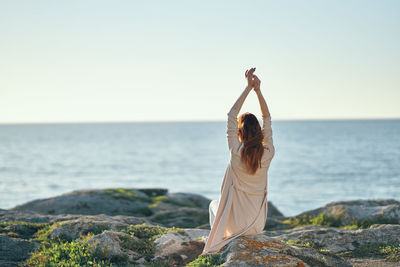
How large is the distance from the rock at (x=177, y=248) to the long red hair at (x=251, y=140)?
277 centimetres

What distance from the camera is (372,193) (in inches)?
1492

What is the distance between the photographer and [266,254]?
301 inches

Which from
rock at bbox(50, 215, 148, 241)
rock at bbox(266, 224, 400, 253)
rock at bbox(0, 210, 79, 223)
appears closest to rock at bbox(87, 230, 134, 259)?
rock at bbox(50, 215, 148, 241)

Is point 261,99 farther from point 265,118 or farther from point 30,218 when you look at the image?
point 30,218

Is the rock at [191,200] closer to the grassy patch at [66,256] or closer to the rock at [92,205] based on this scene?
the rock at [92,205]

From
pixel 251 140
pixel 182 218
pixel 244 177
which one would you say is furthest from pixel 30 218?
pixel 251 140

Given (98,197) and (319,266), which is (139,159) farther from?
(319,266)

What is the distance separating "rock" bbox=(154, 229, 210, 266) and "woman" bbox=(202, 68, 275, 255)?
108 centimetres

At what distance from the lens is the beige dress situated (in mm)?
7879

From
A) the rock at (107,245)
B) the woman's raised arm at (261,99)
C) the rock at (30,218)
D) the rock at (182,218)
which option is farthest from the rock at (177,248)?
the rock at (182,218)

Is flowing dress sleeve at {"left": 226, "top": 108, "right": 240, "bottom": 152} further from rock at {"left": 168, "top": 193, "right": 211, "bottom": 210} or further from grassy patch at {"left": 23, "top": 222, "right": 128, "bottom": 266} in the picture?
rock at {"left": 168, "top": 193, "right": 211, "bottom": 210}

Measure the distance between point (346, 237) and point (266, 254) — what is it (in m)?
3.98

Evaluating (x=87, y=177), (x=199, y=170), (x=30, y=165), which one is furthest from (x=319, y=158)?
(x=30, y=165)

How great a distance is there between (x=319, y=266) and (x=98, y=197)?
12.3 metres
